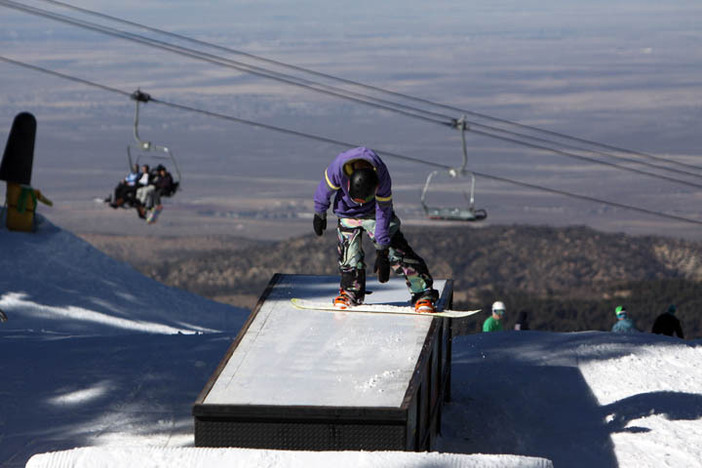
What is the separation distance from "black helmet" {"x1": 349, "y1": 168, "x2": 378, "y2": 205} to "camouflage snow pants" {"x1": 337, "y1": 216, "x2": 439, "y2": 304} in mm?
477

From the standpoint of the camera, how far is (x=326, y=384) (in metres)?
8.37

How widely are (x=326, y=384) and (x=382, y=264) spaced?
6.74 ft

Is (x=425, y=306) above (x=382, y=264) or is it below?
below

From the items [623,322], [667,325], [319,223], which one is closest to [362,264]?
[319,223]

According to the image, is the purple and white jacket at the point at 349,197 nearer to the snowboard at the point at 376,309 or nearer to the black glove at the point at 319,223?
the black glove at the point at 319,223

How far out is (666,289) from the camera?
39781 millimetres

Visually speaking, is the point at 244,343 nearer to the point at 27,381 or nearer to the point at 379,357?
the point at 379,357

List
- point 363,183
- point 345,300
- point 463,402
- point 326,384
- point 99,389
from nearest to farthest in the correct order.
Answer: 1. point 326,384
2. point 363,183
3. point 345,300
4. point 99,389
5. point 463,402

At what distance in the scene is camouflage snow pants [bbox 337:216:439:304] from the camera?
33.7 feet

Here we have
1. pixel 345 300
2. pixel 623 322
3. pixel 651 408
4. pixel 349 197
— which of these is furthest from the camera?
pixel 623 322

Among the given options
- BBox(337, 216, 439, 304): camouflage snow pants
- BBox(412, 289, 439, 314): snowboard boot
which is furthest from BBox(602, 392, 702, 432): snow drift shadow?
BBox(337, 216, 439, 304): camouflage snow pants

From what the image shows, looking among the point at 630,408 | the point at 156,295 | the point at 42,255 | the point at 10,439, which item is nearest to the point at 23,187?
the point at 42,255

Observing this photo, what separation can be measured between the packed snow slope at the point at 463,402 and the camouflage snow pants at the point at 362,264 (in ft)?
4.85

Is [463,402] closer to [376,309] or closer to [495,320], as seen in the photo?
[376,309]
